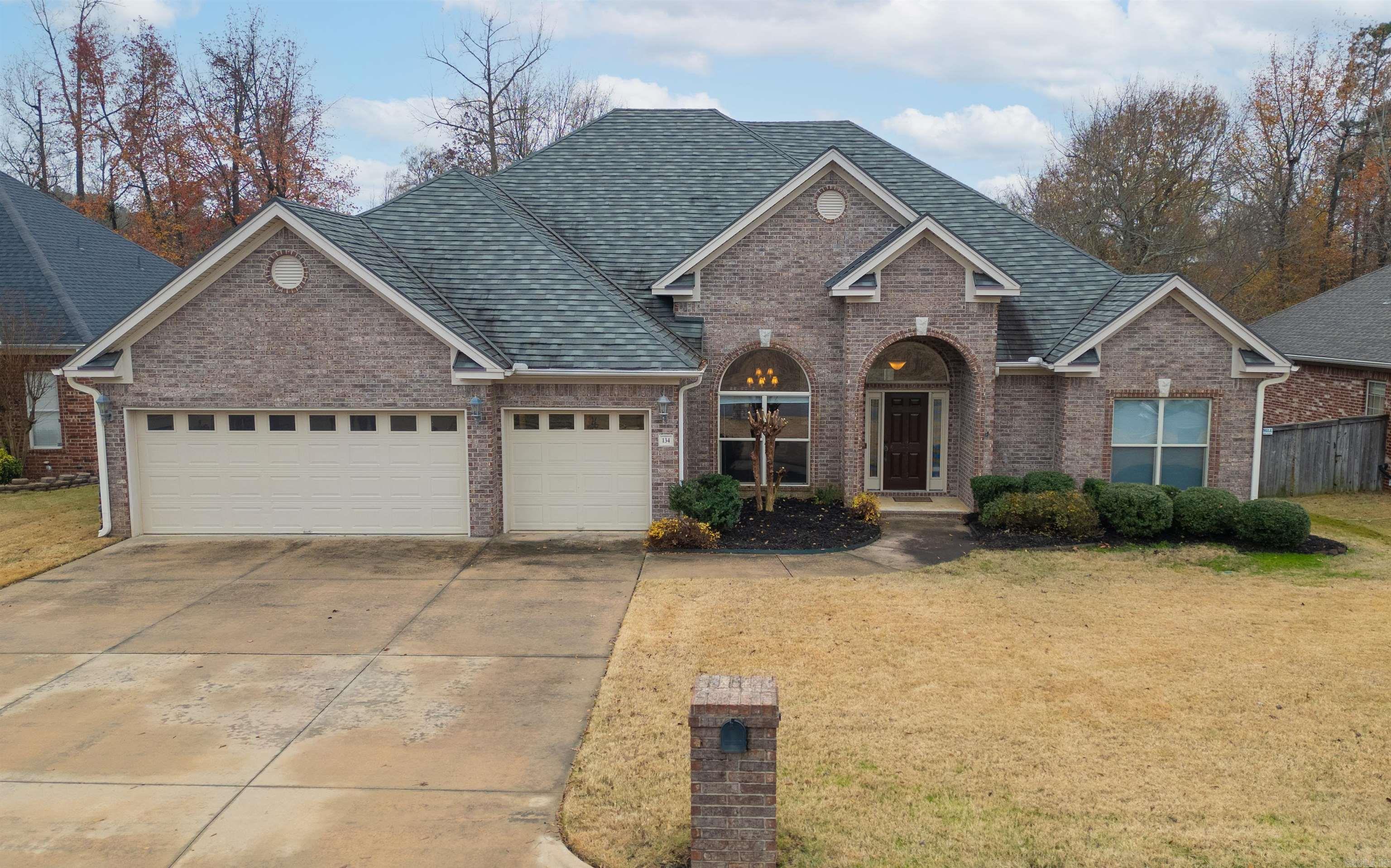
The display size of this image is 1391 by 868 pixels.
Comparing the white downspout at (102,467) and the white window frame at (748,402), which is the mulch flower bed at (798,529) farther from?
the white downspout at (102,467)

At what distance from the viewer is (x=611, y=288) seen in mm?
17000

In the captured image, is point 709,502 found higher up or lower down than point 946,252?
lower down

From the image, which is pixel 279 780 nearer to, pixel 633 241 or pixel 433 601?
pixel 433 601

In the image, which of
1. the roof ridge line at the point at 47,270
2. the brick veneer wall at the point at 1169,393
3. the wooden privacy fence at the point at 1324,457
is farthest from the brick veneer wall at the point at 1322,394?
the roof ridge line at the point at 47,270

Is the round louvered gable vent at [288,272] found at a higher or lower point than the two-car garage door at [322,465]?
higher

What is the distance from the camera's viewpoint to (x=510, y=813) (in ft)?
21.3

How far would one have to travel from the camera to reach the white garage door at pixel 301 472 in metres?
15.1

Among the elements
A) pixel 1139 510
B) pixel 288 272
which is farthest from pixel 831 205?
pixel 288 272

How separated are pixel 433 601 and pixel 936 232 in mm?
10146

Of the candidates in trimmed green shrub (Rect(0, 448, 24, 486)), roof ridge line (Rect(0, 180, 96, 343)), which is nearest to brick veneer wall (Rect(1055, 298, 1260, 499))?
roof ridge line (Rect(0, 180, 96, 343))

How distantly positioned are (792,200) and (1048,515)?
23.3 feet

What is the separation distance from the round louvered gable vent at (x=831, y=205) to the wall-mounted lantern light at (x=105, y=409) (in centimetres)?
1234

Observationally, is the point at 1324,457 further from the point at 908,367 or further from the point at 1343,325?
the point at 908,367

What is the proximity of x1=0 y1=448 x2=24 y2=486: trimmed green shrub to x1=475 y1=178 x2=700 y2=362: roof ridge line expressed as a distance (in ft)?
38.8
